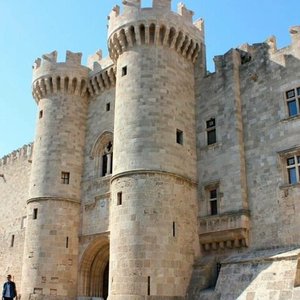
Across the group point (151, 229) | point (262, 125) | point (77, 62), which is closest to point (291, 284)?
point (151, 229)

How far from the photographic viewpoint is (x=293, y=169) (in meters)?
14.5

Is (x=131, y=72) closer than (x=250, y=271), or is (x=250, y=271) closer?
(x=250, y=271)

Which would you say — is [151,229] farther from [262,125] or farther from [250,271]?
[262,125]

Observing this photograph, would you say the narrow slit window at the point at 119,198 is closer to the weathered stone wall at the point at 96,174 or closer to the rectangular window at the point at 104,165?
the weathered stone wall at the point at 96,174

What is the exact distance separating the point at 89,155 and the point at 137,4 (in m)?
6.73

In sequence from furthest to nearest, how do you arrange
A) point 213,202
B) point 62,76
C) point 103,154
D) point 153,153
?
1. point 62,76
2. point 103,154
3. point 213,202
4. point 153,153

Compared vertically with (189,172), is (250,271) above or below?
below

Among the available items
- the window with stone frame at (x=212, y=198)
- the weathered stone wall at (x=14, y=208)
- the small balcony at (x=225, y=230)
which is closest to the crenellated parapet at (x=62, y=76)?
the weathered stone wall at (x=14, y=208)

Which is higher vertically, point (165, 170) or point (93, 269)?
point (165, 170)

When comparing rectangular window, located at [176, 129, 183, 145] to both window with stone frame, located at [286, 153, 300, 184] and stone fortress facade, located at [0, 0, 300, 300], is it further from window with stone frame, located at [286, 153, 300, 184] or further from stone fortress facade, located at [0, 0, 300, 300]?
window with stone frame, located at [286, 153, 300, 184]

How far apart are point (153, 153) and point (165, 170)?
29.4 inches

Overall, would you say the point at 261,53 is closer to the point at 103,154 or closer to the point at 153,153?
the point at 153,153

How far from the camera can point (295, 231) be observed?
13734 mm

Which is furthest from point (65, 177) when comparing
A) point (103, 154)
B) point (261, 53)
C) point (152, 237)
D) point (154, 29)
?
point (261, 53)
